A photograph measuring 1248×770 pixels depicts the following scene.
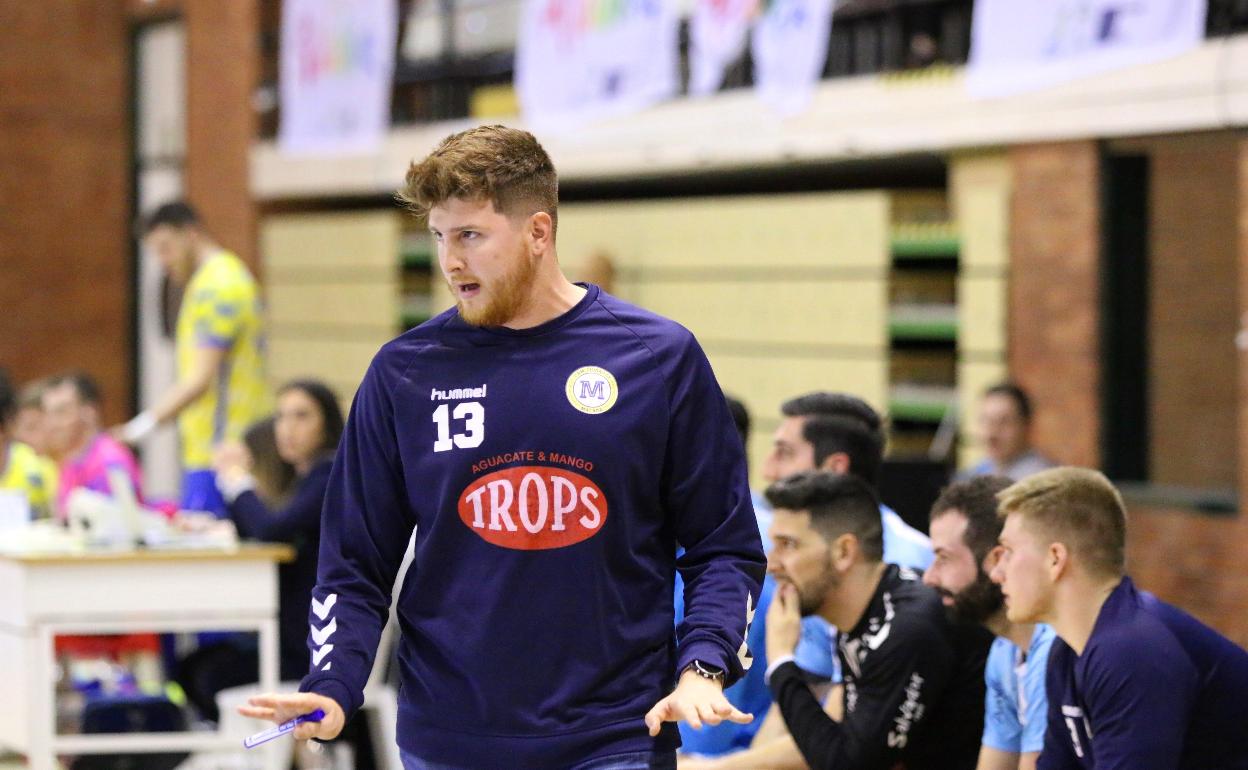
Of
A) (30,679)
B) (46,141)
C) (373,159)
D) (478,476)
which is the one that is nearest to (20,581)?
(30,679)

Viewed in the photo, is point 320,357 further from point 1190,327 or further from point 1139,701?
point 1139,701

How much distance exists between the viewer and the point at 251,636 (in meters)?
6.31

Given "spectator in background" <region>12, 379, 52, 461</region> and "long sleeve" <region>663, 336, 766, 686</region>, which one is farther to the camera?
Answer: "spectator in background" <region>12, 379, 52, 461</region>

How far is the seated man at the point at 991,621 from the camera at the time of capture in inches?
144

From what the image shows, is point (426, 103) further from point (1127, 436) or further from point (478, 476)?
point (478, 476)

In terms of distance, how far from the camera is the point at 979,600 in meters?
3.77

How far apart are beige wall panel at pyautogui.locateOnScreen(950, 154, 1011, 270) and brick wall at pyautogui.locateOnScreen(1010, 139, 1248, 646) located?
0.23 ft

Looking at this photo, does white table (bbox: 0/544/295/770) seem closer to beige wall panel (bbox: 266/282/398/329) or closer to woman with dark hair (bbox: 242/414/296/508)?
woman with dark hair (bbox: 242/414/296/508)

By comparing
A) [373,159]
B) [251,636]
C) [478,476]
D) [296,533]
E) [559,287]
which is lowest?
[251,636]

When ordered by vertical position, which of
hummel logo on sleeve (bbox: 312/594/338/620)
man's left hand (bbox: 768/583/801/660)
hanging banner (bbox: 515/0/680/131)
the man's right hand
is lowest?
man's left hand (bbox: 768/583/801/660)

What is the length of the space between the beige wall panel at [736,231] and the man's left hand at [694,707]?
6.81m

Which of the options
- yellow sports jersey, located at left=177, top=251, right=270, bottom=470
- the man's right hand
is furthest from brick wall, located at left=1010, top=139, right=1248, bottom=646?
the man's right hand

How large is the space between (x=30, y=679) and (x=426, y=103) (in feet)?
24.6

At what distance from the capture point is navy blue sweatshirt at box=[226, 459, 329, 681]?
224 inches
